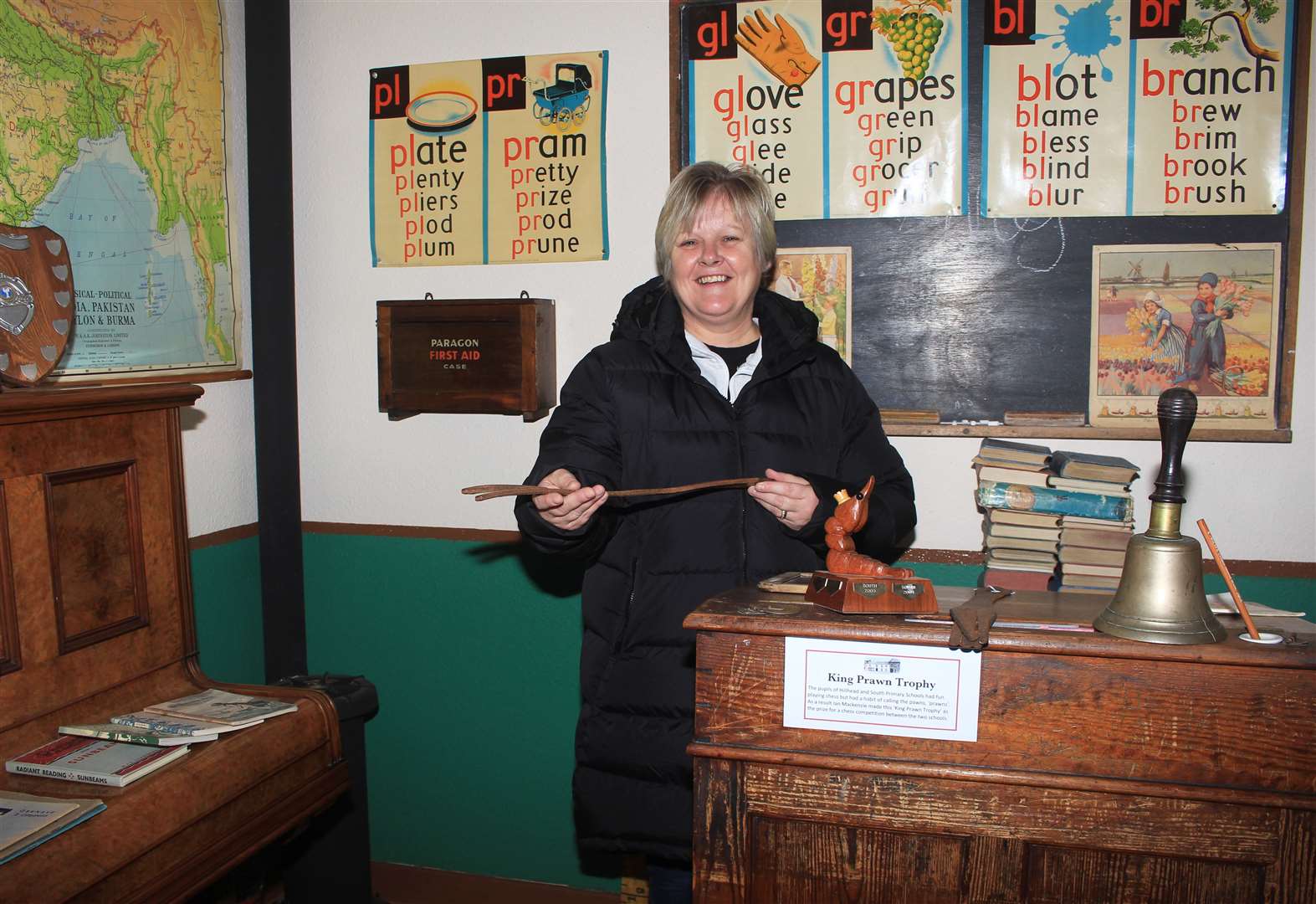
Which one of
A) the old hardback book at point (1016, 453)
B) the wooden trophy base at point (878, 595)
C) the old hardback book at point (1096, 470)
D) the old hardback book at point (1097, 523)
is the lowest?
the old hardback book at point (1097, 523)

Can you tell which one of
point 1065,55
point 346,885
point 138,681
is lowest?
point 346,885

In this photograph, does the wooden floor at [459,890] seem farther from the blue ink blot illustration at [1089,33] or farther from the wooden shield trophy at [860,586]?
the blue ink blot illustration at [1089,33]

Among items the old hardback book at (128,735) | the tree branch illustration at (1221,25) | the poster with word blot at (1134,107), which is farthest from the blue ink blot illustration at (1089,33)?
the old hardback book at (128,735)

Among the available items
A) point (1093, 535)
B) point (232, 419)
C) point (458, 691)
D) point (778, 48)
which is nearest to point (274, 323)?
point (232, 419)

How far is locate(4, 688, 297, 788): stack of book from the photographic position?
1.91 m

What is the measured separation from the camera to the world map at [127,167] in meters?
2.43

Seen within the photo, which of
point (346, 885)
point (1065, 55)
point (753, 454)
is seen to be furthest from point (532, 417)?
point (1065, 55)

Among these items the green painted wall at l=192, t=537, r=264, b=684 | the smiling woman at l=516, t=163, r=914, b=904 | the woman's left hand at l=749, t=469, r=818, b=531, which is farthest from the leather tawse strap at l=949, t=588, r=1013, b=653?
the green painted wall at l=192, t=537, r=264, b=684

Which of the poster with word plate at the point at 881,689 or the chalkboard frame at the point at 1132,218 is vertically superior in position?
the chalkboard frame at the point at 1132,218

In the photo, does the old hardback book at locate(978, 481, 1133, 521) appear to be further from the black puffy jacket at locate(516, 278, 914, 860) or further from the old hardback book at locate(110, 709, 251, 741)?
the old hardback book at locate(110, 709, 251, 741)

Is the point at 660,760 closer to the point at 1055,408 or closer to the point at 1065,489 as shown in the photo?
the point at 1065,489

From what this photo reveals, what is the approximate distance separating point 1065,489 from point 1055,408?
316 millimetres

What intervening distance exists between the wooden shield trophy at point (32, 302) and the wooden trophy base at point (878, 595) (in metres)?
1.66

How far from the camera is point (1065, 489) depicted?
8.46 ft
